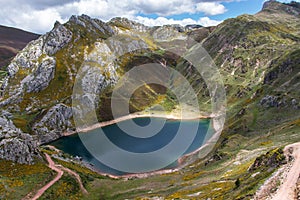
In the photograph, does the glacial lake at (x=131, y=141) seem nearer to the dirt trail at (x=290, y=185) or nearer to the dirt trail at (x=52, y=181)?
the dirt trail at (x=52, y=181)

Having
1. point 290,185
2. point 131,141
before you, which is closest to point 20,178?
point 290,185

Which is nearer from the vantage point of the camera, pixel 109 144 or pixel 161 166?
pixel 161 166

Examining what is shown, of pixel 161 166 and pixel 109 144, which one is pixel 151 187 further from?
pixel 109 144

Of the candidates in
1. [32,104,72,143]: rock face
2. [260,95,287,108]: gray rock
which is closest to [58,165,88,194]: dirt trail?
[32,104,72,143]: rock face

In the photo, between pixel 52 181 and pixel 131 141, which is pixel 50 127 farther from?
pixel 52 181

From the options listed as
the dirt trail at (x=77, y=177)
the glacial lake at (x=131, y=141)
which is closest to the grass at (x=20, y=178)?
the dirt trail at (x=77, y=177)

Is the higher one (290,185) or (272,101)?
(272,101)

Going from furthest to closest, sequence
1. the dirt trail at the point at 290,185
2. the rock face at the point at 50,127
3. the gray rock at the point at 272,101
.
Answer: the rock face at the point at 50,127 < the gray rock at the point at 272,101 < the dirt trail at the point at 290,185

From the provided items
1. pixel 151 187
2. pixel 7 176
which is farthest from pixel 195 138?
pixel 7 176
